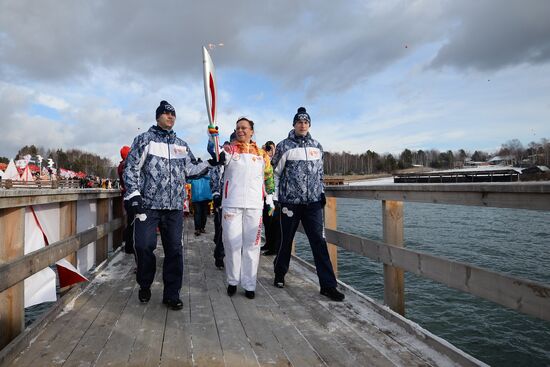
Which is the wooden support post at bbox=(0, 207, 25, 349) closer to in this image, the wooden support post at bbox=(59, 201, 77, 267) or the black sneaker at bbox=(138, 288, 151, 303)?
the black sneaker at bbox=(138, 288, 151, 303)

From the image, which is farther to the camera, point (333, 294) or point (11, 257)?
point (333, 294)

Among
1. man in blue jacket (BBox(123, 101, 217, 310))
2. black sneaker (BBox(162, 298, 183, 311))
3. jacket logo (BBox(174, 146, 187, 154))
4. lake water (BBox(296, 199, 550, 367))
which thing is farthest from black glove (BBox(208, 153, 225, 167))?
lake water (BBox(296, 199, 550, 367))

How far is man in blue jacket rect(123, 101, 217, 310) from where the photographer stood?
3383 mm

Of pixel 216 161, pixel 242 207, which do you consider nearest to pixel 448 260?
pixel 242 207

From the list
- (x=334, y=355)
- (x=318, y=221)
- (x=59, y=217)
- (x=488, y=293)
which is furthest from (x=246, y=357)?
(x=59, y=217)

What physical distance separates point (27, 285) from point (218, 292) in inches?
65.5

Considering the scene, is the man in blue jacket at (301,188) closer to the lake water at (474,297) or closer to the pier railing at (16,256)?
the pier railing at (16,256)

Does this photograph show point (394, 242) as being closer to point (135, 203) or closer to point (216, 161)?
point (216, 161)

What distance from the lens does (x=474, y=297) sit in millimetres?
6395

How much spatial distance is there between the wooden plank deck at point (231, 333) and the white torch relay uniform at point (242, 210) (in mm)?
267

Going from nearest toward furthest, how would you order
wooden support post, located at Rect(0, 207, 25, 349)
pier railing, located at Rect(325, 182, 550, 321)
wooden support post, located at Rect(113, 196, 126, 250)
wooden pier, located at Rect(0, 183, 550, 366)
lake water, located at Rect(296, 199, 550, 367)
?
pier railing, located at Rect(325, 182, 550, 321)
wooden pier, located at Rect(0, 183, 550, 366)
wooden support post, located at Rect(0, 207, 25, 349)
lake water, located at Rect(296, 199, 550, 367)
wooden support post, located at Rect(113, 196, 126, 250)

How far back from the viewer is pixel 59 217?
3.95m

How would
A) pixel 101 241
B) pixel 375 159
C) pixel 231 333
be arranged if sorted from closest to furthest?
pixel 231 333 < pixel 101 241 < pixel 375 159

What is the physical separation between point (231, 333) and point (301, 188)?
1.65 metres
